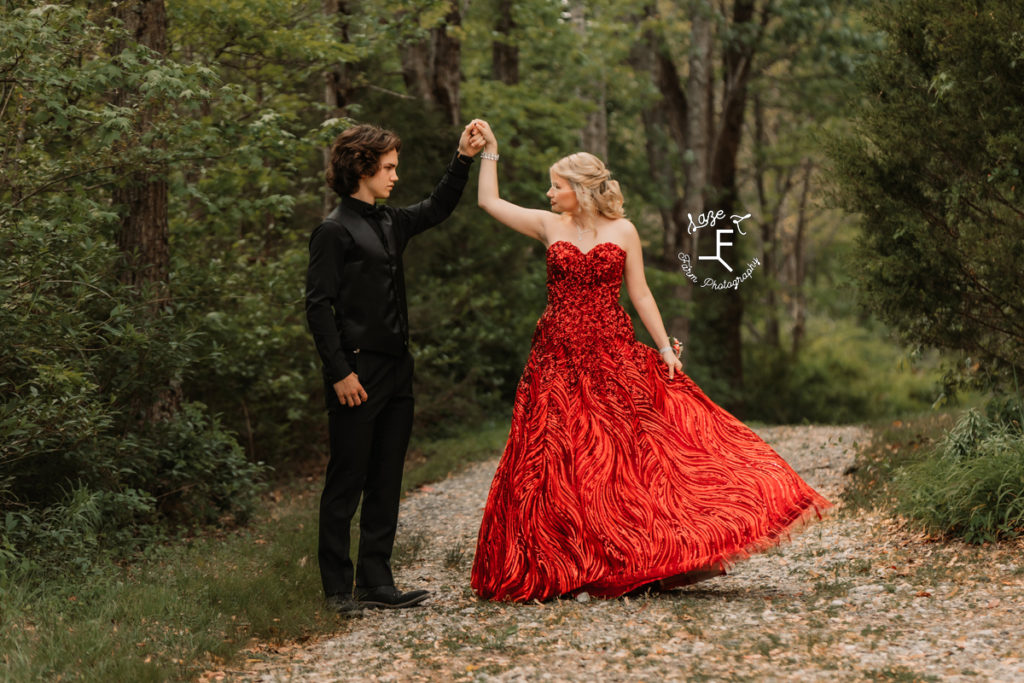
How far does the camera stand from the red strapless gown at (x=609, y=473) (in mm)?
5355

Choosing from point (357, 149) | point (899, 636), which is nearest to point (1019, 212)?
point (899, 636)

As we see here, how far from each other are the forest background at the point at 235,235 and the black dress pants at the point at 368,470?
137cm

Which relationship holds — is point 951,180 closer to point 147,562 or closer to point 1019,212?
point 1019,212

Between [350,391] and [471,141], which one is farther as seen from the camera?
[471,141]

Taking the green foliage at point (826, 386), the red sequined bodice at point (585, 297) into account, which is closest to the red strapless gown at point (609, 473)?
the red sequined bodice at point (585, 297)

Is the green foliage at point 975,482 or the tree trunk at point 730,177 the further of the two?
the tree trunk at point 730,177

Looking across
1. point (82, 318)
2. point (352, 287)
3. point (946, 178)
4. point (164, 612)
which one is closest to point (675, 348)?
point (352, 287)

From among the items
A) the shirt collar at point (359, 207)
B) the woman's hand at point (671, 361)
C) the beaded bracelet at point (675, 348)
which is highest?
the shirt collar at point (359, 207)

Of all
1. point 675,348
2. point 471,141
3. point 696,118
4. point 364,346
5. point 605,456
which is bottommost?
point 605,456

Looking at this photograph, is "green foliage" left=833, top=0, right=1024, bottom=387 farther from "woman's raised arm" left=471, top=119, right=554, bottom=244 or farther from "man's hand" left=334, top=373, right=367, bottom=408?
"man's hand" left=334, top=373, right=367, bottom=408

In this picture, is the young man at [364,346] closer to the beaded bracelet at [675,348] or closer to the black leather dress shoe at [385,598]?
the black leather dress shoe at [385,598]

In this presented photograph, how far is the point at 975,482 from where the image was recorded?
20.6 feet

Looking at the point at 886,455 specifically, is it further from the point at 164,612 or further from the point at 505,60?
the point at 505,60

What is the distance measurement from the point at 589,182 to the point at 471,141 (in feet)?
2.17
